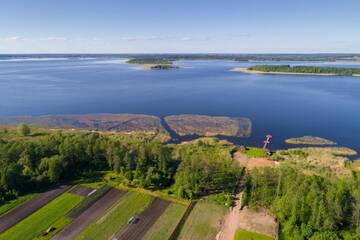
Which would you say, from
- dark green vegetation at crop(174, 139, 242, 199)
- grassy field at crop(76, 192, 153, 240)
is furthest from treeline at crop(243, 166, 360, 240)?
grassy field at crop(76, 192, 153, 240)

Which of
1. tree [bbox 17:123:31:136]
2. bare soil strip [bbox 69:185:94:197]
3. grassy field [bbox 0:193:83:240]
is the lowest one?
grassy field [bbox 0:193:83:240]

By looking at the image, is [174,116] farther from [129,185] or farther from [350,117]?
[350,117]

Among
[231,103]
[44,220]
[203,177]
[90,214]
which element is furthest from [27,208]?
[231,103]

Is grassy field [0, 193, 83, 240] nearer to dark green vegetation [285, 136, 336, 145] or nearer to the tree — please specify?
the tree

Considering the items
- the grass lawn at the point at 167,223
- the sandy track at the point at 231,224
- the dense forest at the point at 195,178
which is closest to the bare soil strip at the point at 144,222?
the grass lawn at the point at 167,223

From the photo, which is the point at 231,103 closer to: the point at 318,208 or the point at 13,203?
the point at 318,208

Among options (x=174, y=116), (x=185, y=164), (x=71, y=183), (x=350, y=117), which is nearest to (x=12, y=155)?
(x=71, y=183)
